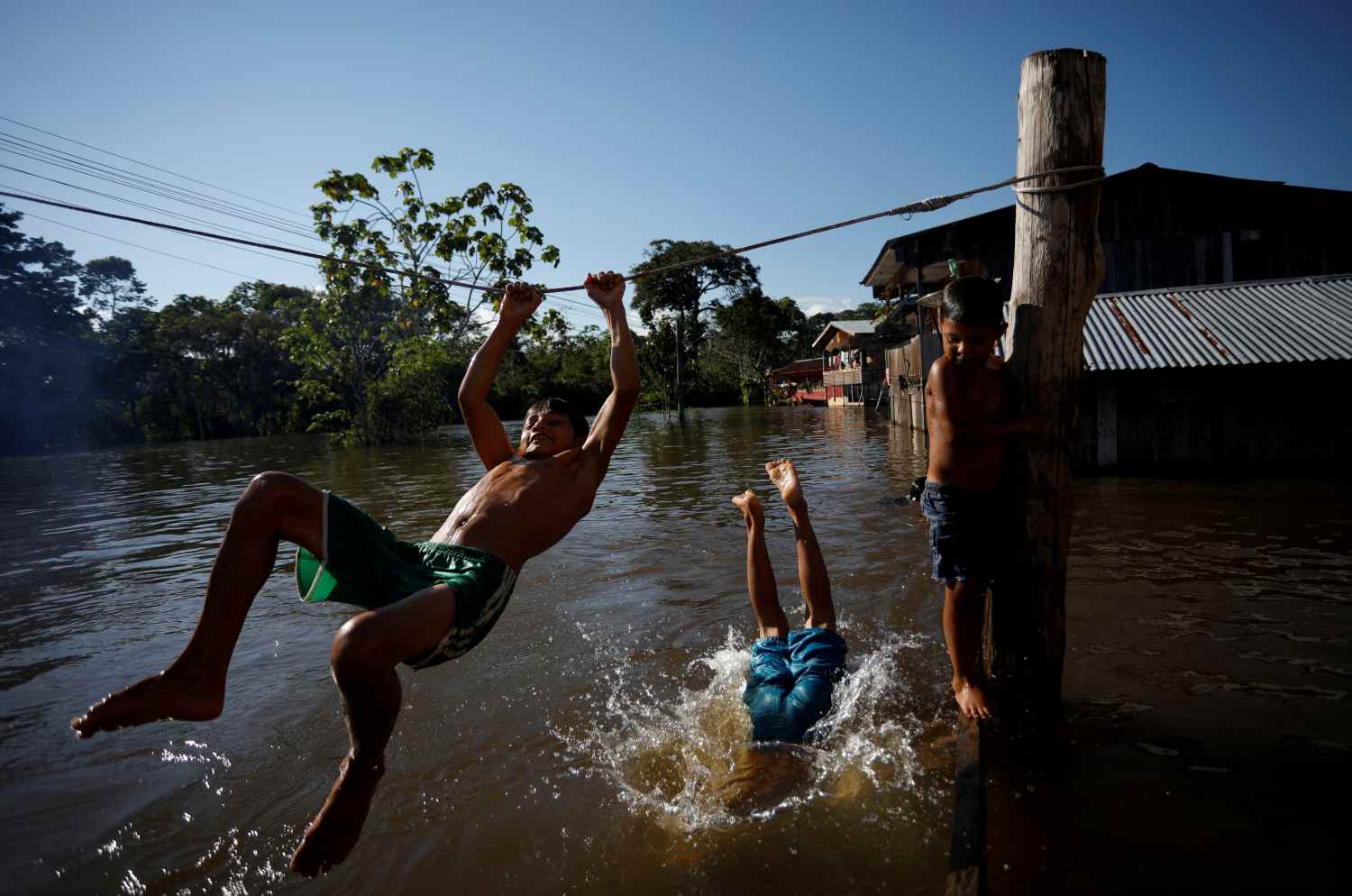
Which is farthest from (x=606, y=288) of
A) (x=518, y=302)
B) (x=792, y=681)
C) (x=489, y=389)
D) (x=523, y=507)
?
(x=792, y=681)

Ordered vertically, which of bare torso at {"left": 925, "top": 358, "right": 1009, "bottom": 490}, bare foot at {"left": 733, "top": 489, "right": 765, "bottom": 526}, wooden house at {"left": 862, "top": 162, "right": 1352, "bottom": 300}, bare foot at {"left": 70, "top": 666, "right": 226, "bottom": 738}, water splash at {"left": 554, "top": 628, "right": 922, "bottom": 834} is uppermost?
wooden house at {"left": 862, "top": 162, "right": 1352, "bottom": 300}

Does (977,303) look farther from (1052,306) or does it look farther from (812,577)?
(812,577)

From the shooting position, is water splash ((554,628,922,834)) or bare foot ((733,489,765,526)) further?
bare foot ((733,489,765,526))

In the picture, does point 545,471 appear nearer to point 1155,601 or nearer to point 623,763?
point 623,763

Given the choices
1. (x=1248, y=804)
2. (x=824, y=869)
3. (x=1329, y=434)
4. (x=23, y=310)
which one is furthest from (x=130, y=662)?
(x=23, y=310)

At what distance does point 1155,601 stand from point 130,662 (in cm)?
774

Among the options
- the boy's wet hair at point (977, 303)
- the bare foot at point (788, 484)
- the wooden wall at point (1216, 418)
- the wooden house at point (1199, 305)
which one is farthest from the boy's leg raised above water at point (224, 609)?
the wooden wall at point (1216, 418)

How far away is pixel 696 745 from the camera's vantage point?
12.9ft

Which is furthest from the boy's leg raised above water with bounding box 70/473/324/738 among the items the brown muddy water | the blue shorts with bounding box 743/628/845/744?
the blue shorts with bounding box 743/628/845/744

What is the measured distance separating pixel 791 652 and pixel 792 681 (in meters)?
0.19

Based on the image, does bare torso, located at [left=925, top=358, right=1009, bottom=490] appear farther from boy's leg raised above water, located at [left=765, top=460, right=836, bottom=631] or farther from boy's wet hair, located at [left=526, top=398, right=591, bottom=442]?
boy's wet hair, located at [left=526, top=398, right=591, bottom=442]

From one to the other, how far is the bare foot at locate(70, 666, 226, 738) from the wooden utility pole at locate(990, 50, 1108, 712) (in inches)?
132

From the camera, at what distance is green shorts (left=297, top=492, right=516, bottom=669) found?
2609 millimetres

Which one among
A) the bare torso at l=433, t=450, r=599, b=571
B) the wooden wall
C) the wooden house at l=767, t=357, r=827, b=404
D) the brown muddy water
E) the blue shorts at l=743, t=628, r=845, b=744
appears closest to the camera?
the brown muddy water
